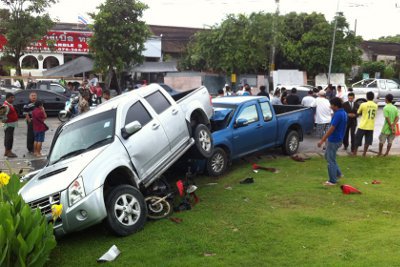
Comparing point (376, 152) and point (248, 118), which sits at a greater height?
point (248, 118)

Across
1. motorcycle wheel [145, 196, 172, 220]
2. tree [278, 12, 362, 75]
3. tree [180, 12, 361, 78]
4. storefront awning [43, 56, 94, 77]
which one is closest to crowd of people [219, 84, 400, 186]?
motorcycle wheel [145, 196, 172, 220]

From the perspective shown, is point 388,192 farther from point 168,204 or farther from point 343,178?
point 168,204

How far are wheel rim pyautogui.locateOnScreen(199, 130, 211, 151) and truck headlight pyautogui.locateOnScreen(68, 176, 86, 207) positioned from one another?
9.94ft

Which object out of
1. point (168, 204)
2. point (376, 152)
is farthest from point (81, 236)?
point (376, 152)

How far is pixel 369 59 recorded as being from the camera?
46844mm

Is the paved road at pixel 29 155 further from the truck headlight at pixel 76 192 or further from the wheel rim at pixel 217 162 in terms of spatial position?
the truck headlight at pixel 76 192

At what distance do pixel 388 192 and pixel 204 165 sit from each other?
3.55m

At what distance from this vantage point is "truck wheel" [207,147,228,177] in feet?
29.6

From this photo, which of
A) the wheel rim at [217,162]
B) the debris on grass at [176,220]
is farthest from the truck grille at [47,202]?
the wheel rim at [217,162]

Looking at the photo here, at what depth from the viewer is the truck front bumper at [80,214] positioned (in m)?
5.31

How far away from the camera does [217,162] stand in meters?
9.18

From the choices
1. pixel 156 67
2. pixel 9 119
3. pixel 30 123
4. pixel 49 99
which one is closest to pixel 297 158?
pixel 30 123

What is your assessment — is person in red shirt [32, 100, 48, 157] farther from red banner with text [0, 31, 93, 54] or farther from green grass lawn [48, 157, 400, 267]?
red banner with text [0, 31, 93, 54]

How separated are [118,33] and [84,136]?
781 inches
